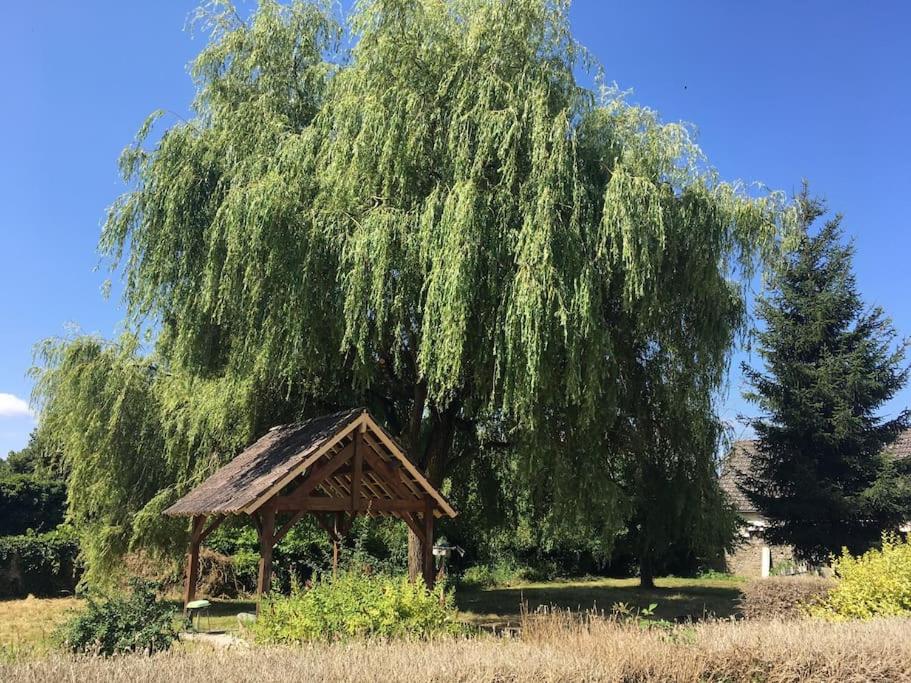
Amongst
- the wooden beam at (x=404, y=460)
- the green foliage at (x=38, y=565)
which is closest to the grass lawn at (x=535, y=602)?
the green foliage at (x=38, y=565)

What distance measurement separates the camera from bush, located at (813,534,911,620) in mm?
7820

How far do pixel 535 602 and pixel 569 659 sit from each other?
12.7m

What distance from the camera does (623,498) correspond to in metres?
10.9

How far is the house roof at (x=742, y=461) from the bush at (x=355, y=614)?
8.36 meters

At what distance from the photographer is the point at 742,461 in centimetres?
2506

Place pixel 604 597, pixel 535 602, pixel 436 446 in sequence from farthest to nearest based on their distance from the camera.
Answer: pixel 604 597
pixel 535 602
pixel 436 446

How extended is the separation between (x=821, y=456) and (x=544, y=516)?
8.37 metres

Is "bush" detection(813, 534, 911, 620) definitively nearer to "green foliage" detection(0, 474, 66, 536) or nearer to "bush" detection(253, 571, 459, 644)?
"bush" detection(253, 571, 459, 644)

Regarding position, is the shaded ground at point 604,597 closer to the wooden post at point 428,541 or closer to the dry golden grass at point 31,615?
the wooden post at point 428,541

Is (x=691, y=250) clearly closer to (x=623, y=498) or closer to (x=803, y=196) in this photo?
(x=623, y=498)

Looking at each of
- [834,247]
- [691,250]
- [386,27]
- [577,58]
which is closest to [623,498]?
[691,250]

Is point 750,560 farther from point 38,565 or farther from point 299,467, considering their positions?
point 38,565

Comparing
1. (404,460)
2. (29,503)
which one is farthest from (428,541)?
(29,503)

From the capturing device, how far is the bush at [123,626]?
616 cm
